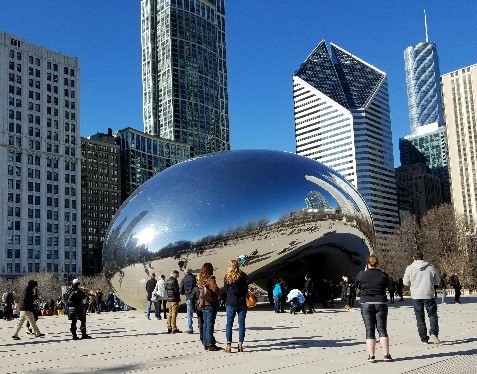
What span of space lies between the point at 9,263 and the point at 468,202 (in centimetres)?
10632

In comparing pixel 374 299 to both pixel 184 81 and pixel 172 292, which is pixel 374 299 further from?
pixel 184 81

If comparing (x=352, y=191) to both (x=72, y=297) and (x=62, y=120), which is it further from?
(x=62, y=120)

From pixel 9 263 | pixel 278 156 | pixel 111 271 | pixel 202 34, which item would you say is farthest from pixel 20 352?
pixel 202 34

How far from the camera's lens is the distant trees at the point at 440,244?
2901 inches

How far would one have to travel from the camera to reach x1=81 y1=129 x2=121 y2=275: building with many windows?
152125 mm

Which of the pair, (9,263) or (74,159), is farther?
(74,159)

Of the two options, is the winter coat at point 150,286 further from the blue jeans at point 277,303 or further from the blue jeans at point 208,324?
the blue jeans at point 208,324

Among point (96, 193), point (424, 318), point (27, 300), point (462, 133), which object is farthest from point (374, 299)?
point (462, 133)

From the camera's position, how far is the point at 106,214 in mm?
156375

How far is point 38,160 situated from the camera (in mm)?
126625

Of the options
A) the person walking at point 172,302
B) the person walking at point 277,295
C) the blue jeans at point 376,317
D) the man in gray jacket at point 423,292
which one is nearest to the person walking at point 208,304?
the blue jeans at point 376,317

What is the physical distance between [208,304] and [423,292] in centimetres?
382

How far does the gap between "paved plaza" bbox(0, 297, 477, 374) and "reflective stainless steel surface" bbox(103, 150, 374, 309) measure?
16.5 ft

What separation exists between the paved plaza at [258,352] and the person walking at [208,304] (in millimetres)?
254
